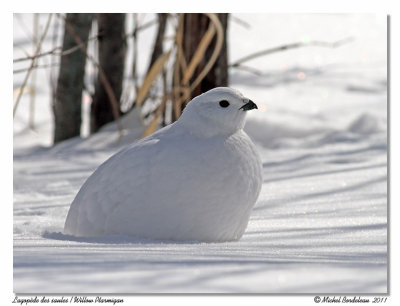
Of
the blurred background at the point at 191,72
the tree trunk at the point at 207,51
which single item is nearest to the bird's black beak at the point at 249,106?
the blurred background at the point at 191,72

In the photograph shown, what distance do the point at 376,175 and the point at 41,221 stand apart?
191 centimetres

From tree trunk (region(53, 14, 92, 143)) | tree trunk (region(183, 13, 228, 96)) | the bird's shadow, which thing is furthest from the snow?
tree trunk (region(183, 13, 228, 96))

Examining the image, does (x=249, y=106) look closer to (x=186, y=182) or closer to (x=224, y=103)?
(x=224, y=103)

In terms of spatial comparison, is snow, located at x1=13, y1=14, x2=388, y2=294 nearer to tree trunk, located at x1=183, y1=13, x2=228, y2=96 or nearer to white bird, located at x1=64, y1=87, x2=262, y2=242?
white bird, located at x1=64, y1=87, x2=262, y2=242

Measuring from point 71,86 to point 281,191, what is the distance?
2262 millimetres

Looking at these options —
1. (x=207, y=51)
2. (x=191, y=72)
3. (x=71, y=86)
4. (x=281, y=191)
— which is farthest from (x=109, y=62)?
(x=281, y=191)

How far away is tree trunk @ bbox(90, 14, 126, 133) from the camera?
5566 mm

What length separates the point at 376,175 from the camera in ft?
13.1

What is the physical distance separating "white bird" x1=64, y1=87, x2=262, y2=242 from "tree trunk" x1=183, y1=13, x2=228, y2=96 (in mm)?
2082

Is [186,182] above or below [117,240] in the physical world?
above

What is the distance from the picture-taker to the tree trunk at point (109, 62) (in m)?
5.57

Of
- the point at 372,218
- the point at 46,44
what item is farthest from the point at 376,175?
the point at 46,44

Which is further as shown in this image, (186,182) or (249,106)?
(249,106)

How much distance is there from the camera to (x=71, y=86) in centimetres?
538
